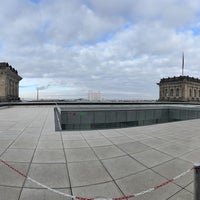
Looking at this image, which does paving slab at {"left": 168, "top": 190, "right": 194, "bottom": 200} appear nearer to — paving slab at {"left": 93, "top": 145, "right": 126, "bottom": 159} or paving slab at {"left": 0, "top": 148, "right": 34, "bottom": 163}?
paving slab at {"left": 93, "top": 145, "right": 126, "bottom": 159}

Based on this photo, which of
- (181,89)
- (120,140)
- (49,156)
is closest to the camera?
(49,156)

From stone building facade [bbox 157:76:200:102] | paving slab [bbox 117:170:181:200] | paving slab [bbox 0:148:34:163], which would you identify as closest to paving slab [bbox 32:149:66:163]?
paving slab [bbox 0:148:34:163]

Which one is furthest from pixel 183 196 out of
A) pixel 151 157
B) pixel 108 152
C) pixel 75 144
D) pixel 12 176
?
pixel 75 144

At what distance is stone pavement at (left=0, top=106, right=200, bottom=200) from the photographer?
12.3 ft

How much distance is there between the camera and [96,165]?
509 centimetres

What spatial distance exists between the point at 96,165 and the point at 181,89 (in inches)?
3075

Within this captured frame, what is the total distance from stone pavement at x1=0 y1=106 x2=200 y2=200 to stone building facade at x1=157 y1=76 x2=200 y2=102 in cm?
7255

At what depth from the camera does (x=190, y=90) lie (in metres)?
74.7

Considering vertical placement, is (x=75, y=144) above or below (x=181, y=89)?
below

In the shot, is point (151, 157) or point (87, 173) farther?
point (151, 157)

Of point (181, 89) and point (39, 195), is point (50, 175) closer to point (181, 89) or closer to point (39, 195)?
point (39, 195)

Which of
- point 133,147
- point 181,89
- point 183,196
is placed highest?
point 181,89

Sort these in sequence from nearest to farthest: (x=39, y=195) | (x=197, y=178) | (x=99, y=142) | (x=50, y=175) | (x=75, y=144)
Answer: (x=197, y=178), (x=39, y=195), (x=50, y=175), (x=75, y=144), (x=99, y=142)

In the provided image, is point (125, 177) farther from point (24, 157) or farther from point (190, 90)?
point (190, 90)
